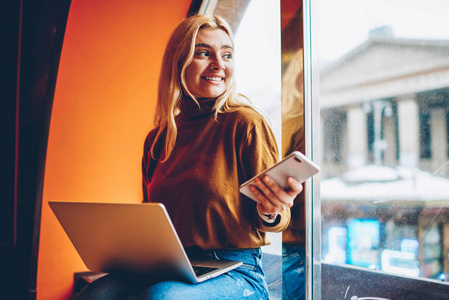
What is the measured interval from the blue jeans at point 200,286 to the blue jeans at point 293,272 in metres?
0.25

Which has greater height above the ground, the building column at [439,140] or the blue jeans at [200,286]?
the building column at [439,140]

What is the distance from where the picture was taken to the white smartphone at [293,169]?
81 cm

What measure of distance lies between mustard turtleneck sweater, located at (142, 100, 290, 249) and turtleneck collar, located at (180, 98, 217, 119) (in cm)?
2

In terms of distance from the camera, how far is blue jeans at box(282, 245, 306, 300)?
4.48 feet

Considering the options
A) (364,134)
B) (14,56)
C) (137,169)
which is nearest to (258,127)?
(364,134)

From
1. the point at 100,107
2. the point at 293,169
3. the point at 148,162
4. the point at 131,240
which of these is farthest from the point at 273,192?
the point at 100,107

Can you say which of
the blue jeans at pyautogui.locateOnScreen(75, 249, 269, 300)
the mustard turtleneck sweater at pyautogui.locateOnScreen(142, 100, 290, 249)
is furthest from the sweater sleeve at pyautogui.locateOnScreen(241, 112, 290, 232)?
the blue jeans at pyautogui.locateOnScreen(75, 249, 269, 300)

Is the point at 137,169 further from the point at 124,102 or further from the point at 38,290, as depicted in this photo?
the point at 38,290

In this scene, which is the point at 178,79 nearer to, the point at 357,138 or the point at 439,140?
the point at 357,138

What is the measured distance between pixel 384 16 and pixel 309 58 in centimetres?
28

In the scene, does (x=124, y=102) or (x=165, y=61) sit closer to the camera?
(x=165, y=61)

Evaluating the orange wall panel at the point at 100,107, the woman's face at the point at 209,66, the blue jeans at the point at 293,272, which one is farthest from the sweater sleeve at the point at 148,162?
the orange wall panel at the point at 100,107

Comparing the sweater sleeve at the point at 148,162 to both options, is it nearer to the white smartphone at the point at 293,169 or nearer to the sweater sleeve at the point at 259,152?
the sweater sleeve at the point at 259,152

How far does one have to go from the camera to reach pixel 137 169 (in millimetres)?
2291
